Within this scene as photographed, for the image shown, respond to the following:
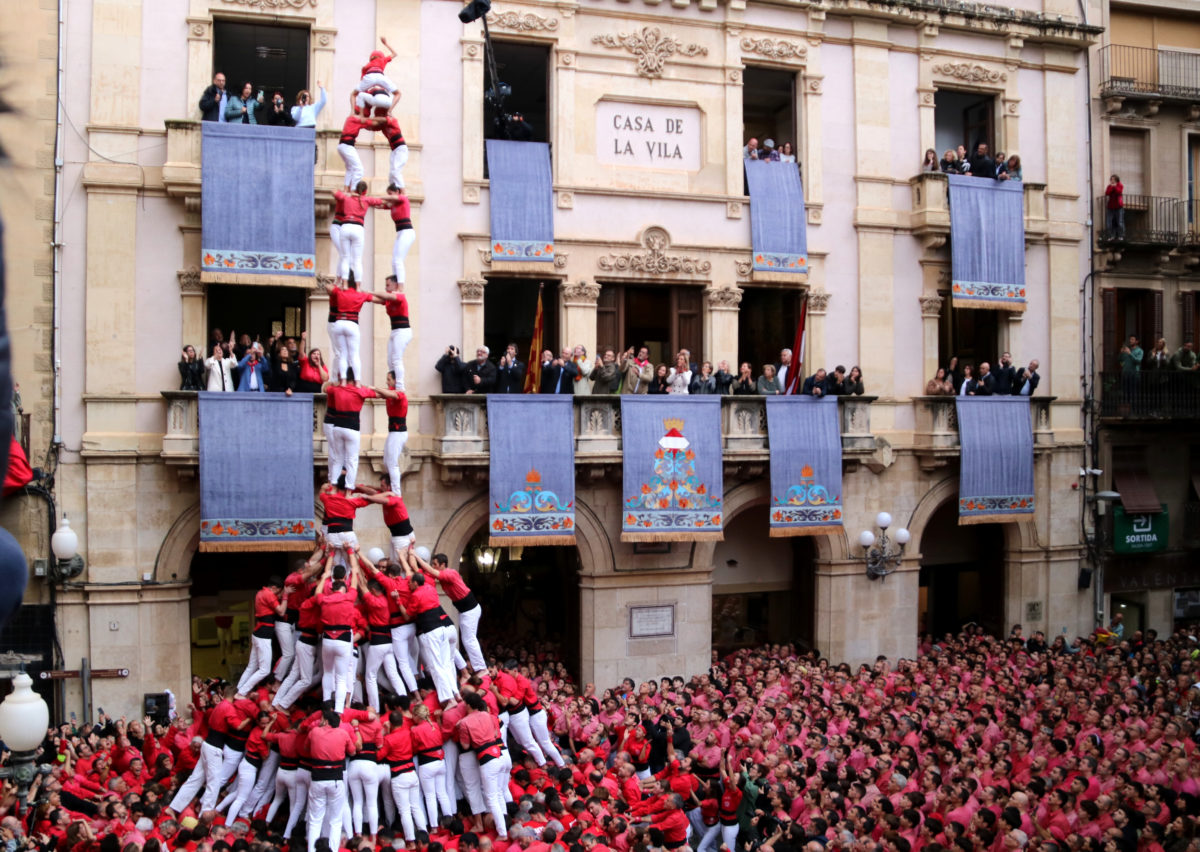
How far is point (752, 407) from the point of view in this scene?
2481 centimetres

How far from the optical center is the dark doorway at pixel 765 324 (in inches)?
1056

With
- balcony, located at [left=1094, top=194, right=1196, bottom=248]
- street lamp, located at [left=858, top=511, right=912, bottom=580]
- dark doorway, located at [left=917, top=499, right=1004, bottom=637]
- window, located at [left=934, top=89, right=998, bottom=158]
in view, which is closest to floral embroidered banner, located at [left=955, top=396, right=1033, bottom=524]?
street lamp, located at [left=858, top=511, right=912, bottom=580]

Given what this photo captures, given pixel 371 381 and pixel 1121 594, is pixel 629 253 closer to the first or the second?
pixel 371 381

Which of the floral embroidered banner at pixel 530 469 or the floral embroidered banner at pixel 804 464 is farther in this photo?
the floral embroidered banner at pixel 804 464

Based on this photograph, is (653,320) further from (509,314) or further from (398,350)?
(398,350)

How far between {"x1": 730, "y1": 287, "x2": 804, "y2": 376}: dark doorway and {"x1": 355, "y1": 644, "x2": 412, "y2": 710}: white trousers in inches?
537

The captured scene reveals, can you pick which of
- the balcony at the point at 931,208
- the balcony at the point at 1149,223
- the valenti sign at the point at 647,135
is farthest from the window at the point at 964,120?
the valenti sign at the point at 647,135

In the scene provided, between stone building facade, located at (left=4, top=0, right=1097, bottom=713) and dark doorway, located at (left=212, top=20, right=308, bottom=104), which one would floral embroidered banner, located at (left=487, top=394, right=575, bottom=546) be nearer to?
stone building facade, located at (left=4, top=0, right=1097, bottom=713)

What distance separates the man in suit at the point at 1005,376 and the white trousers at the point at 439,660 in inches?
640

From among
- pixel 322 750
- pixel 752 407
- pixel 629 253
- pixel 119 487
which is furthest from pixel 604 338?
pixel 322 750

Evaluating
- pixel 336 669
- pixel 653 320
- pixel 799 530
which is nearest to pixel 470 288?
pixel 653 320

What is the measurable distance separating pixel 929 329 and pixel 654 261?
23.5ft

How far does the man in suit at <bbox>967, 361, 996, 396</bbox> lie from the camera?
87.1 ft

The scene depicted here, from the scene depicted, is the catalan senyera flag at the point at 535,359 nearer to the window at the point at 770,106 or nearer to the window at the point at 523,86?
the window at the point at 523,86
